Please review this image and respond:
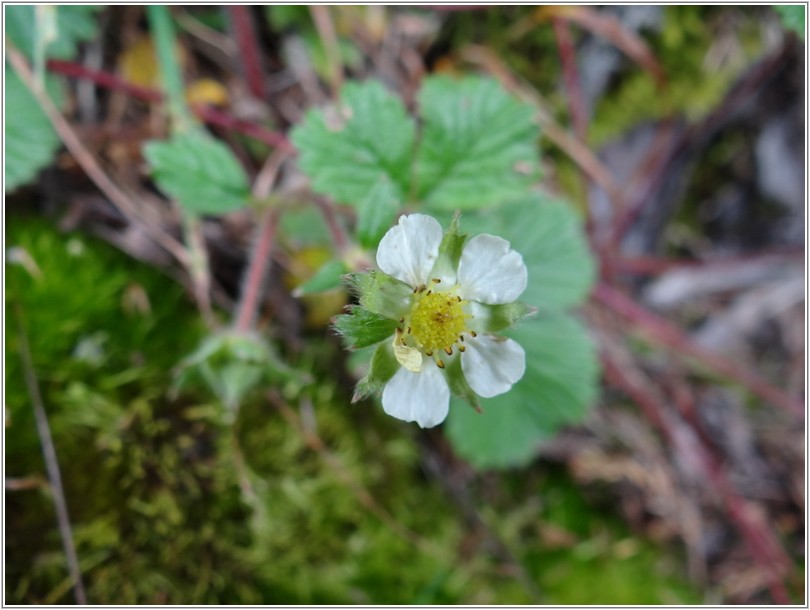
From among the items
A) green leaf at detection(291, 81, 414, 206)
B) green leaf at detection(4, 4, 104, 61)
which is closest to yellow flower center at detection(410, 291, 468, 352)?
green leaf at detection(291, 81, 414, 206)

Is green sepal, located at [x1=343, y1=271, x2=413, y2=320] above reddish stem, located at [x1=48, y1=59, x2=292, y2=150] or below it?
below

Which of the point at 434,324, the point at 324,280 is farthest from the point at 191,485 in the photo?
the point at 434,324

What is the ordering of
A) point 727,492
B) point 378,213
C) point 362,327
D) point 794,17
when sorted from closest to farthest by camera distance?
point 362,327, point 378,213, point 794,17, point 727,492

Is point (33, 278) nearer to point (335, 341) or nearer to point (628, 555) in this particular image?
point (335, 341)

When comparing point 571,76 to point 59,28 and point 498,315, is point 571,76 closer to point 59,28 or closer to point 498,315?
point 498,315

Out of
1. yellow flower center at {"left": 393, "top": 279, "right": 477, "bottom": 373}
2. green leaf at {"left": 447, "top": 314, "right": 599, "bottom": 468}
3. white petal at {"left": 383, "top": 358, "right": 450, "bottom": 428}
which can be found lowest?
green leaf at {"left": 447, "top": 314, "right": 599, "bottom": 468}

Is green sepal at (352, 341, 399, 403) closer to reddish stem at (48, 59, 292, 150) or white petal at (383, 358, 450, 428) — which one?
white petal at (383, 358, 450, 428)
